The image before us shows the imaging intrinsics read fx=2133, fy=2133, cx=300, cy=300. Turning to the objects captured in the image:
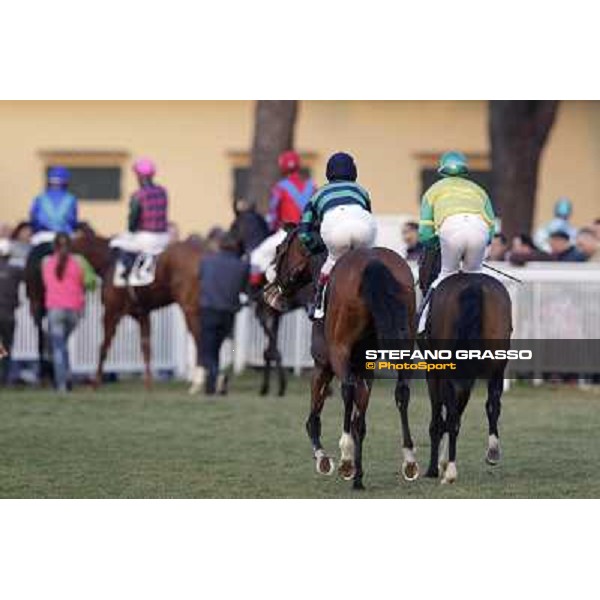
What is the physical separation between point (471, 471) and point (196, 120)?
17.2 meters

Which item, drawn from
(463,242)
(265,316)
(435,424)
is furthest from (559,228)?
(463,242)

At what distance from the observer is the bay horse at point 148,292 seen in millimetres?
20609

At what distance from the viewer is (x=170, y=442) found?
609 inches

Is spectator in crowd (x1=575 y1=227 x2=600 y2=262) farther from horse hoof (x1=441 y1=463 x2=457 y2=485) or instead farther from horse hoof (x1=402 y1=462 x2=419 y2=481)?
horse hoof (x1=402 y1=462 x2=419 y2=481)

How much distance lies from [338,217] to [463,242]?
0.78 meters

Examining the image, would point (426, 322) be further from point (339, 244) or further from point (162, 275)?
point (162, 275)

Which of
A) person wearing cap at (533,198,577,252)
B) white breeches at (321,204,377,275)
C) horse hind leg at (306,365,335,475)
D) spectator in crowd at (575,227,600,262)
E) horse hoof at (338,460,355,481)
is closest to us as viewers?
horse hoof at (338,460,355,481)

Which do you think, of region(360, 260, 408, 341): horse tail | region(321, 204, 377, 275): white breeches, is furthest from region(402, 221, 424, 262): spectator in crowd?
region(360, 260, 408, 341): horse tail

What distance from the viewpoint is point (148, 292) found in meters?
20.8

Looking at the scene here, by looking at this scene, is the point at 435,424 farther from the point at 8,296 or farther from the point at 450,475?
the point at 8,296

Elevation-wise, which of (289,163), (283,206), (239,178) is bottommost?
(283,206)

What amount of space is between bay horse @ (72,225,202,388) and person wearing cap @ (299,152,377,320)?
762cm

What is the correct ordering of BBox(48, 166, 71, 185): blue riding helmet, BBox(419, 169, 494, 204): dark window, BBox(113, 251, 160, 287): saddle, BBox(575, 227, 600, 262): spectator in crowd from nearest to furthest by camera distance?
BBox(113, 251, 160, 287): saddle
BBox(48, 166, 71, 185): blue riding helmet
BBox(575, 227, 600, 262): spectator in crowd
BBox(419, 169, 494, 204): dark window

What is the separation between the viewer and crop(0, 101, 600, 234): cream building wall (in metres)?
29.9
